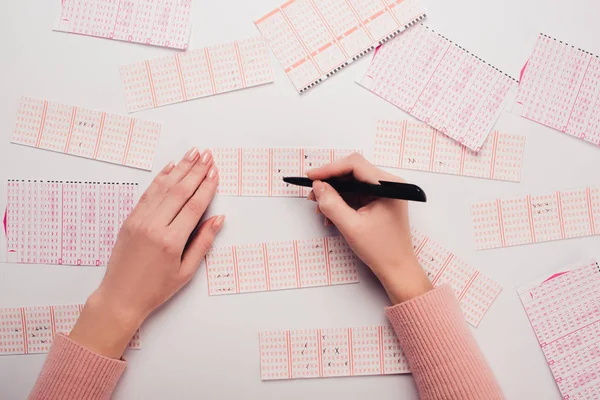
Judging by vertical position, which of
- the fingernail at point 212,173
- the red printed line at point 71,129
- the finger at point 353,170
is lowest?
the fingernail at point 212,173

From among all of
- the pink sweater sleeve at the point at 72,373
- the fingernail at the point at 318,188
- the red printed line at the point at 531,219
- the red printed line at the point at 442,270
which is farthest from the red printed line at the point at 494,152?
the pink sweater sleeve at the point at 72,373

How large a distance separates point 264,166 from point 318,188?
0.16m

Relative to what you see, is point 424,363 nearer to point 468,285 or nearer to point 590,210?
point 468,285

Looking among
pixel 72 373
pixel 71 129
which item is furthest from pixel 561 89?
pixel 72 373

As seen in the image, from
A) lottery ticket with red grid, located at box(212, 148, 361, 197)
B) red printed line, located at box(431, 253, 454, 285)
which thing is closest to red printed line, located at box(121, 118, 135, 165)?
lottery ticket with red grid, located at box(212, 148, 361, 197)

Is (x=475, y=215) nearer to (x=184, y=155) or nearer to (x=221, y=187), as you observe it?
(x=221, y=187)

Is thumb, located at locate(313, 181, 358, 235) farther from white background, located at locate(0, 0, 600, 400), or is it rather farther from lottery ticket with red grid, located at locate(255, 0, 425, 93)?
lottery ticket with red grid, located at locate(255, 0, 425, 93)

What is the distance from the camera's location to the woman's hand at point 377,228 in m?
1.21

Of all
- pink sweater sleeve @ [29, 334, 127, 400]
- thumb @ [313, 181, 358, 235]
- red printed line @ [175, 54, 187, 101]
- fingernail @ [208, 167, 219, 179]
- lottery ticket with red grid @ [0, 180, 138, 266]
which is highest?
red printed line @ [175, 54, 187, 101]

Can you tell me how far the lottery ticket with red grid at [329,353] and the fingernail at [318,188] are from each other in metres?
0.35

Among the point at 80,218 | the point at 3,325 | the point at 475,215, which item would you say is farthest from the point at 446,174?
the point at 3,325

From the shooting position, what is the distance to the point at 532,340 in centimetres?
132

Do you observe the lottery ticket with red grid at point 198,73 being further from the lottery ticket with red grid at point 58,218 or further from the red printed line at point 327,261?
the red printed line at point 327,261

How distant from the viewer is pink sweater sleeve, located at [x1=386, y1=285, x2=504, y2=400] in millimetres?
1172
